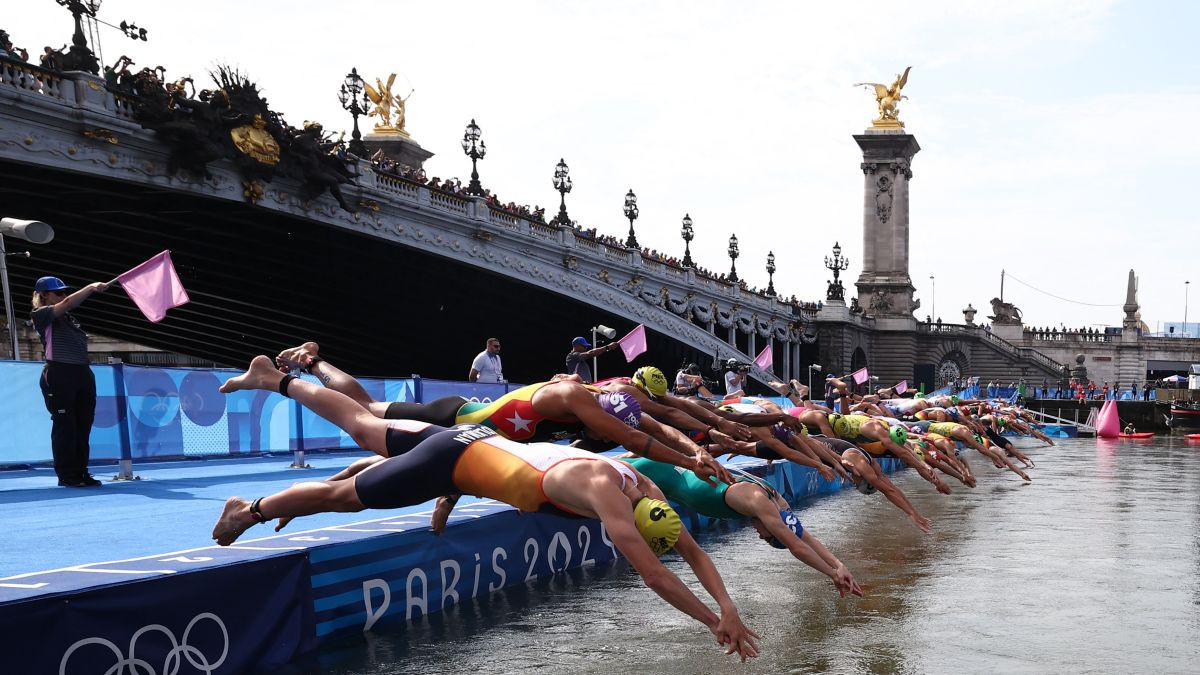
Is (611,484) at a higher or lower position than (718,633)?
higher

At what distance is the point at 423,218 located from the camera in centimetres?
4078

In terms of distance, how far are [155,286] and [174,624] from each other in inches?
301

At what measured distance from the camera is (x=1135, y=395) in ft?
235

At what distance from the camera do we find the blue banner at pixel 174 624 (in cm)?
600

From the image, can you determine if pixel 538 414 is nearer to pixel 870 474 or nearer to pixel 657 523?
pixel 657 523

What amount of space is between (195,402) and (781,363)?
6436cm

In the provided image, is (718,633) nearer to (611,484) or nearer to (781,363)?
(611,484)

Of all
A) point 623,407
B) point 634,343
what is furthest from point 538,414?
point 634,343

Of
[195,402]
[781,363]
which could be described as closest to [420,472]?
[195,402]

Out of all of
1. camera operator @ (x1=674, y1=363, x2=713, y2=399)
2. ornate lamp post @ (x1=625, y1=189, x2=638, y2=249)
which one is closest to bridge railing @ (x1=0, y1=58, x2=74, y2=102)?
camera operator @ (x1=674, y1=363, x2=713, y2=399)

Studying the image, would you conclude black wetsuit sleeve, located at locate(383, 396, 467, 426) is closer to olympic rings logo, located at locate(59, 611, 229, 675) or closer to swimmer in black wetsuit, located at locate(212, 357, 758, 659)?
swimmer in black wetsuit, located at locate(212, 357, 758, 659)

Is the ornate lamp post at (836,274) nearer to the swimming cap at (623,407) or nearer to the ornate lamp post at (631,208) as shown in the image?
the ornate lamp post at (631,208)

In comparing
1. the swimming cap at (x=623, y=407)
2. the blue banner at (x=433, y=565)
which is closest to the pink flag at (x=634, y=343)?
the blue banner at (x=433, y=565)

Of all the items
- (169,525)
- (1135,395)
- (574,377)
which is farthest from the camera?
(1135,395)
